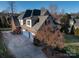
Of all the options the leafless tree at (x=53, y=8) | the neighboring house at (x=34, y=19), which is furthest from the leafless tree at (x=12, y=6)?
the leafless tree at (x=53, y=8)

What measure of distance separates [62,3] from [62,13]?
115 mm

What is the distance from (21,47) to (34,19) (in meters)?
0.34

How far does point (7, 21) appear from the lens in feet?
8.93

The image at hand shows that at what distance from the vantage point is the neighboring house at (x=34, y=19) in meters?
2.71

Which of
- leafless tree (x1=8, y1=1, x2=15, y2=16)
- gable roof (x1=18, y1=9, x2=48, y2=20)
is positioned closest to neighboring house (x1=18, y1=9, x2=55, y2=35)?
gable roof (x1=18, y1=9, x2=48, y2=20)

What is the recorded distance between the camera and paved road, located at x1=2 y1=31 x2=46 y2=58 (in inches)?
107

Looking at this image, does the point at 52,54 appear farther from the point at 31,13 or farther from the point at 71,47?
the point at 31,13

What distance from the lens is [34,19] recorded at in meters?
2.74

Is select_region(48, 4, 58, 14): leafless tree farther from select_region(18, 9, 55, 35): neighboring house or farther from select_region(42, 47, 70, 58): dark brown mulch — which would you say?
select_region(42, 47, 70, 58): dark brown mulch

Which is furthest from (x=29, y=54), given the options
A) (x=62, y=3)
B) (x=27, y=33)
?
(x=62, y=3)

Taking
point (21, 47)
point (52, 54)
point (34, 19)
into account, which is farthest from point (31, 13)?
point (52, 54)

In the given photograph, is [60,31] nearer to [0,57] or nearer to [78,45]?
[78,45]

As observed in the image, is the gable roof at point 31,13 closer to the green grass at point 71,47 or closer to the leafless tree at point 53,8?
the leafless tree at point 53,8

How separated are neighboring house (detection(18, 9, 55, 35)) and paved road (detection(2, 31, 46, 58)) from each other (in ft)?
0.44
